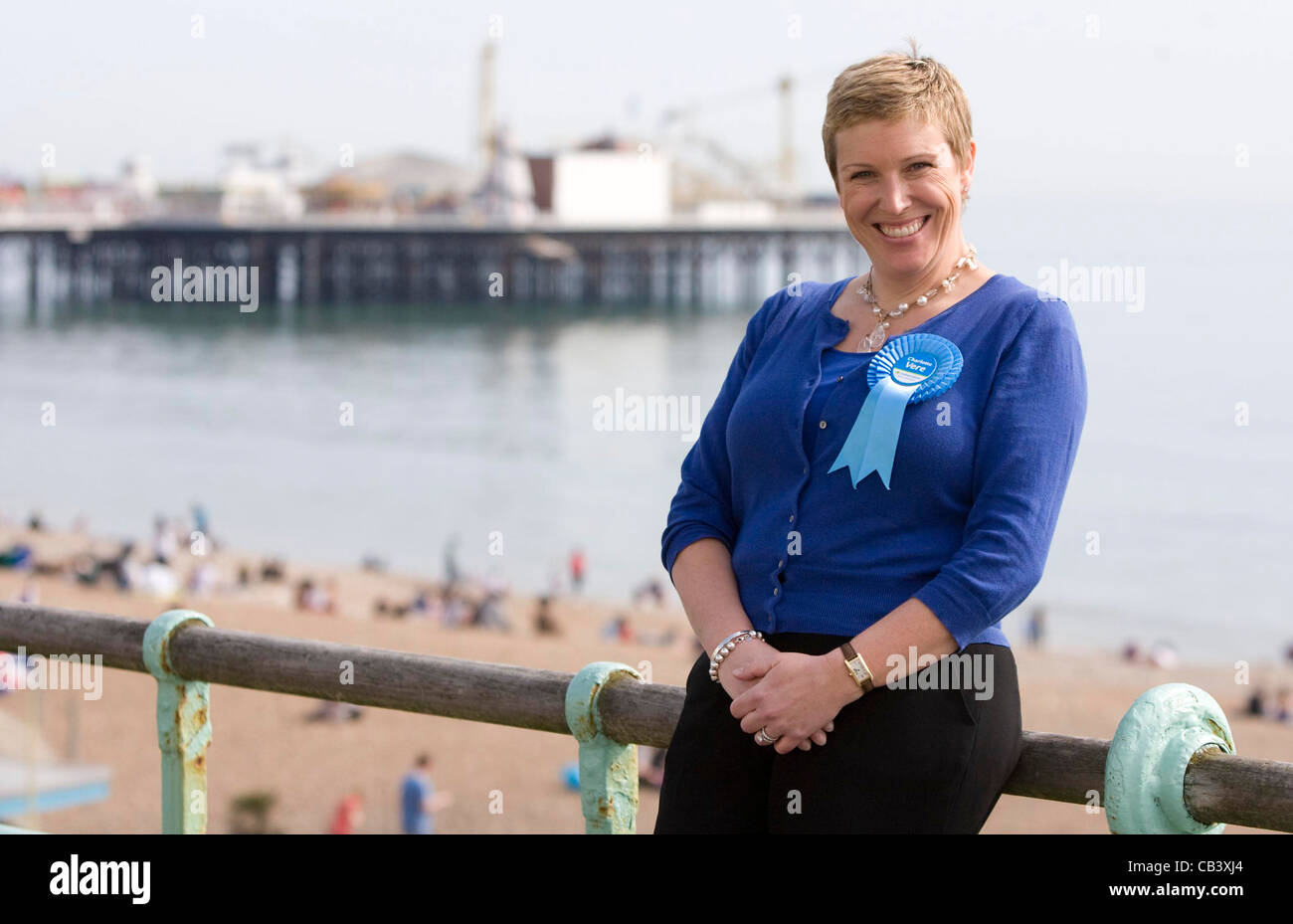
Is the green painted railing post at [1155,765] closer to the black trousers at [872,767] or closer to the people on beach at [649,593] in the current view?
the black trousers at [872,767]

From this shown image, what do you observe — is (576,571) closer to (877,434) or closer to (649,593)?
(649,593)

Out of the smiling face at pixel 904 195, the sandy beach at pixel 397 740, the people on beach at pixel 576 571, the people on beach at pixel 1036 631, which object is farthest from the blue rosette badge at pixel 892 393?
the people on beach at pixel 576 571

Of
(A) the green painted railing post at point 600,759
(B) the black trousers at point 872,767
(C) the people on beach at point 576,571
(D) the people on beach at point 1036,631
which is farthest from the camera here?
(C) the people on beach at point 576,571

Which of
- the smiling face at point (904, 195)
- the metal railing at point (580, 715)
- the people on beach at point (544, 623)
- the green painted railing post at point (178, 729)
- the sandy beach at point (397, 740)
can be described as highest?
the smiling face at point (904, 195)

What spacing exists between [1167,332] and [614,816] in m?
61.0

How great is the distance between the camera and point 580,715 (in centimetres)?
203

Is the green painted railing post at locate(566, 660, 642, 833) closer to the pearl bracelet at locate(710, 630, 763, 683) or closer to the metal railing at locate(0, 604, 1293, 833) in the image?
the metal railing at locate(0, 604, 1293, 833)

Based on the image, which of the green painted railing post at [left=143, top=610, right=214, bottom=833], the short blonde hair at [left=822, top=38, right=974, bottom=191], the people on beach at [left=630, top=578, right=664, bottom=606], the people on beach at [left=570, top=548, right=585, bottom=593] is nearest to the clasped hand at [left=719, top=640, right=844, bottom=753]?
the short blonde hair at [left=822, top=38, right=974, bottom=191]

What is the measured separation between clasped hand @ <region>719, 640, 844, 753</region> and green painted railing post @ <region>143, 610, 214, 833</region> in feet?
3.65

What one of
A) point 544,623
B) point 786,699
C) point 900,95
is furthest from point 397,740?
point 900,95

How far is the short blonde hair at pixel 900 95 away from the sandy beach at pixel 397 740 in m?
5.66

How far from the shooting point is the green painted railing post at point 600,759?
203 cm

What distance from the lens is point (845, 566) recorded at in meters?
1.71

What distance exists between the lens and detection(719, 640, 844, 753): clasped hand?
1.64 meters
